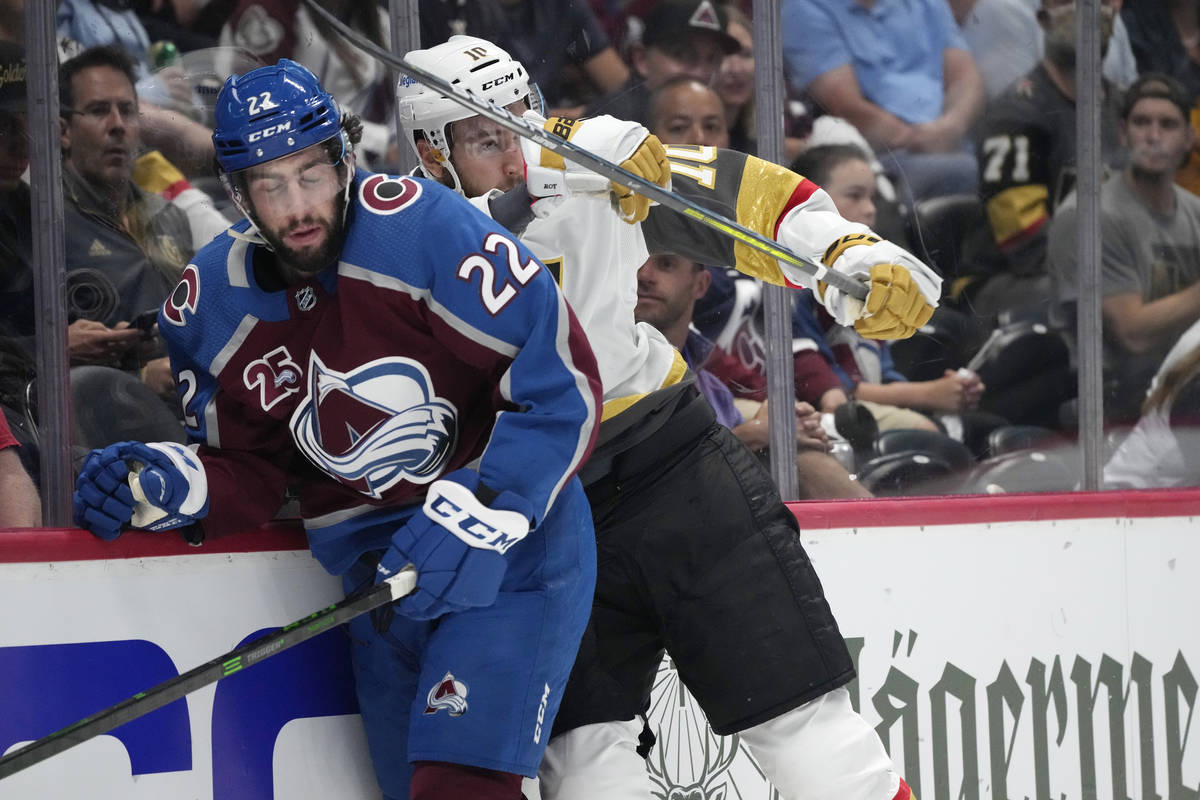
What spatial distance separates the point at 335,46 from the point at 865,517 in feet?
4.21

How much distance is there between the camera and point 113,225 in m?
2.34

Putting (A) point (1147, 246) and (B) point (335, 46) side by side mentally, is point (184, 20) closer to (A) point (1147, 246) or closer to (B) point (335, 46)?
(B) point (335, 46)

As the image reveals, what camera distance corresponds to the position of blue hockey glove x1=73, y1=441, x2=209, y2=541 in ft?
5.26

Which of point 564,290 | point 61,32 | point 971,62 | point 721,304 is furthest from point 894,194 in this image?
point 61,32

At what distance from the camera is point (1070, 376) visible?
3357mm

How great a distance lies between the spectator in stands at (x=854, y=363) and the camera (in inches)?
122

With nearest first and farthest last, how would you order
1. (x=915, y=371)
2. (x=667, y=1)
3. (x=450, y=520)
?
(x=450, y=520) → (x=667, y=1) → (x=915, y=371)

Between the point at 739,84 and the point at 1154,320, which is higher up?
the point at 739,84

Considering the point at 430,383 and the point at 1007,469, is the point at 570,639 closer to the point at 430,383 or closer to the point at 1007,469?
the point at 430,383

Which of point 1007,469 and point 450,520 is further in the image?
point 1007,469

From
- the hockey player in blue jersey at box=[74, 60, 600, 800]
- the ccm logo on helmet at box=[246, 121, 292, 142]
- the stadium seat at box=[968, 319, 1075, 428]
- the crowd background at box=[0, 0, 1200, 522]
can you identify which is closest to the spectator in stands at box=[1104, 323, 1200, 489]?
the crowd background at box=[0, 0, 1200, 522]

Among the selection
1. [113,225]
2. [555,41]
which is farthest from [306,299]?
[555,41]

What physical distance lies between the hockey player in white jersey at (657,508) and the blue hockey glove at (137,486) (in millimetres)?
541

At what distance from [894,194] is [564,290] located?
1600 mm
